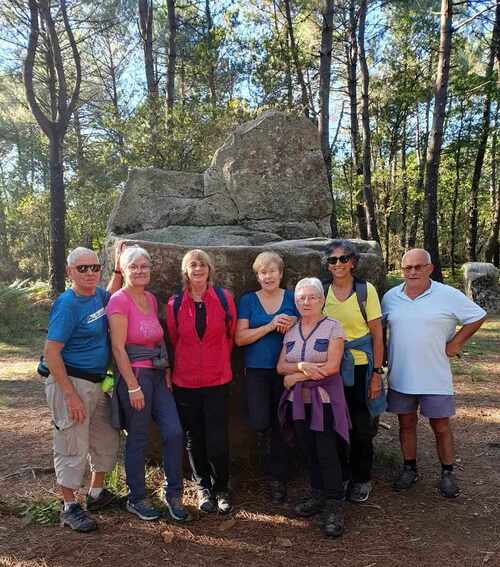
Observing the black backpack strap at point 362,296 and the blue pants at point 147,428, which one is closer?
the blue pants at point 147,428

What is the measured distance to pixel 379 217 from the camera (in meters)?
22.7

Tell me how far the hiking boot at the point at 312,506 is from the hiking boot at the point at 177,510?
2.17 ft

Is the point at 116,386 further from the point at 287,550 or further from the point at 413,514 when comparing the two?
the point at 413,514

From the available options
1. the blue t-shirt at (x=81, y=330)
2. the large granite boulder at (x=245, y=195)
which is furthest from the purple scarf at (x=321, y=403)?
the large granite boulder at (x=245, y=195)

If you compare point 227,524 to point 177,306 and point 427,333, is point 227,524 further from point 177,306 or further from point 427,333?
point 427,333

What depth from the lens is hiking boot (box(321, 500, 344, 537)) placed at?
2.86 metres

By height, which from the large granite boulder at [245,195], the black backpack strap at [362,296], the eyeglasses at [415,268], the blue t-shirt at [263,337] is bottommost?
the blue t-shirt at [263,337]

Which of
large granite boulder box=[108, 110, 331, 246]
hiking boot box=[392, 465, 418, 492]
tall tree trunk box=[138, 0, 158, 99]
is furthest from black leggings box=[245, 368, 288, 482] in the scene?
tall tree trunk box=[138, 0, 158, 99]

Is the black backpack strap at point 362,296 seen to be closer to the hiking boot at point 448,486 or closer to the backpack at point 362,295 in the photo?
the backpack at point 362,295

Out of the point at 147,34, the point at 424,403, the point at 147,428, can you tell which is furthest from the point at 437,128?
the point at 147,428

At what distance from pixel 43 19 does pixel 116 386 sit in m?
12.6

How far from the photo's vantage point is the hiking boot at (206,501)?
3.13m

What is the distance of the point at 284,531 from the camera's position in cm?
295

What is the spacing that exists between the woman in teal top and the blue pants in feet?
1.60
